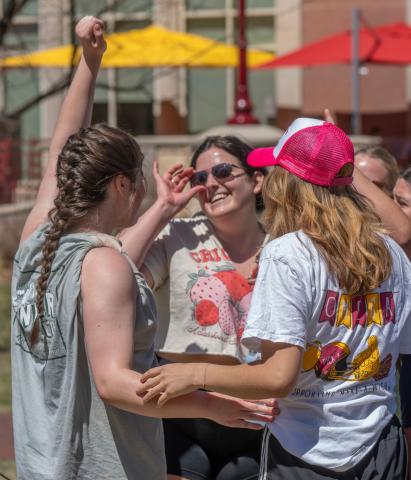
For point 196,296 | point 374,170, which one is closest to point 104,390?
point 196,296

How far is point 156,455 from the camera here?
2537mm

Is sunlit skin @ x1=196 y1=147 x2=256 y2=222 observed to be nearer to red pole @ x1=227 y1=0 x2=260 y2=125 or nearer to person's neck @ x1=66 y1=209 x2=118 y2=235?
person's neck @ x1=66 y1=209 x2=118 y2=235

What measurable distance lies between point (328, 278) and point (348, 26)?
1396 centimetres

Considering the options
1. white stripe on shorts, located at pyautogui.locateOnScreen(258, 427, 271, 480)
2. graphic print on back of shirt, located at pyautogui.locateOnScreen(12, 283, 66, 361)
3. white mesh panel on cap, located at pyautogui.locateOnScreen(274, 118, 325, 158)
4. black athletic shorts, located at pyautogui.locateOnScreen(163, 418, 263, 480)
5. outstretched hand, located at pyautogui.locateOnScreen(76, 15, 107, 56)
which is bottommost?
black athletic shorts, located at pyautogui.locateOnScreen(163, 418, 263, 480)

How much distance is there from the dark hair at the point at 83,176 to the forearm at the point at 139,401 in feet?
1.00

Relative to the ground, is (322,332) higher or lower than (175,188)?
lower

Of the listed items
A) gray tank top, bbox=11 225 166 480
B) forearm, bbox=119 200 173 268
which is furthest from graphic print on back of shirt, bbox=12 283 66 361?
forearm, bbox=119 200 173 268

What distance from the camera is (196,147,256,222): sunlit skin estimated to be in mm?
3484

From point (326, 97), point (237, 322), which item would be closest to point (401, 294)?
point (237, 322)

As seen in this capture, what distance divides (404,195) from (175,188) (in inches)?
34.8

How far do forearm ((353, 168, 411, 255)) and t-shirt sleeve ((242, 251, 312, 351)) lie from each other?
74cm

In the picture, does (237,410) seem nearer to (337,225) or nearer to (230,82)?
(337,225)

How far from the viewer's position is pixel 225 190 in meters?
3.49

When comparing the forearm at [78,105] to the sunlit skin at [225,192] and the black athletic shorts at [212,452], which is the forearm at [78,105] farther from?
the black athletic shorts at [212,452]
